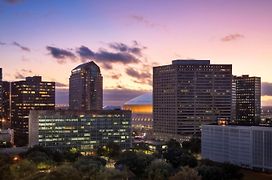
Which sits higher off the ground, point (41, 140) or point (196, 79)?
point (196, 79)

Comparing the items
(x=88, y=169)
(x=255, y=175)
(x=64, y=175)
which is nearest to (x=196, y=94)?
(x=255, y=175)

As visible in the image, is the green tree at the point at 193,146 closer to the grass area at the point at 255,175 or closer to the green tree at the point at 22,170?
the grass area at the point at 255,175

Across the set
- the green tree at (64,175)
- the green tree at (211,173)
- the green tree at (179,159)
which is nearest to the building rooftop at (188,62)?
the green tree at (179,159)

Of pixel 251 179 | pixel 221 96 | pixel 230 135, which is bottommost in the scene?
pixel 251 179

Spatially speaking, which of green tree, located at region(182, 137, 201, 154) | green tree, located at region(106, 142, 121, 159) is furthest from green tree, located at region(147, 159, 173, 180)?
green tree, located at region(182, 137, 201, 154)

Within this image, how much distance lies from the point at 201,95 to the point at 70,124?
5492 cm

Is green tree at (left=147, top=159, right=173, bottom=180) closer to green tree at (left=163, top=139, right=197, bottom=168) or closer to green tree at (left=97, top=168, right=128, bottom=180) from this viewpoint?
green tree at (left=97, top=168, right=128, bottom=180)

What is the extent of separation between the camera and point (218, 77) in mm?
163250

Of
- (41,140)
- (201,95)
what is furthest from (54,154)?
(201,95)

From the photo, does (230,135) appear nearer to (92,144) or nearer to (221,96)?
(92,144)

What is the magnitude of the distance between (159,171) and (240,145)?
3057cm

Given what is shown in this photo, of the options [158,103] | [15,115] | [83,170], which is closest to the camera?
[83,170]

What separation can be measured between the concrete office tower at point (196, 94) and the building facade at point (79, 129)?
30033 mm

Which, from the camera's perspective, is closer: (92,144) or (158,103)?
(92,144)
